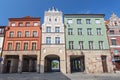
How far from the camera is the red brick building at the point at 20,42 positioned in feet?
Result: 92.9

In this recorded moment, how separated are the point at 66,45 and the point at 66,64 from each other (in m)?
4.60

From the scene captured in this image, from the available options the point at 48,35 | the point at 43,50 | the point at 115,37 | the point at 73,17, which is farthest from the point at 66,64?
the point at 115,37

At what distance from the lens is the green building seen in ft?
89.3

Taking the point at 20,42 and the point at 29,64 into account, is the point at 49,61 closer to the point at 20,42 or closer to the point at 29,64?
the point at 29,64

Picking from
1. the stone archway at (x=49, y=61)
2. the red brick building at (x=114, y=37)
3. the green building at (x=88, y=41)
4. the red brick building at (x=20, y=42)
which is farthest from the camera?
the stone archway at (x=49, y=61)

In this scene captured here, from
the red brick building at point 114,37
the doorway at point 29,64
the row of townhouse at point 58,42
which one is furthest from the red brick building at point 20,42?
the red brick building at point 114,37

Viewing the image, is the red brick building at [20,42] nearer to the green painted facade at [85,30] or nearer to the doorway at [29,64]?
the doorway at [29,64]

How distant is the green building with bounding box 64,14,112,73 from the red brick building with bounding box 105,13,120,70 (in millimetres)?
1689

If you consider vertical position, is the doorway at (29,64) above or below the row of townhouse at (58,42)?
below

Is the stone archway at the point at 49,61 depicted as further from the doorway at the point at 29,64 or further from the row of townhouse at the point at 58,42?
the doorway at the point at 29,64

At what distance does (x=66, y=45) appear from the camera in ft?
92.6

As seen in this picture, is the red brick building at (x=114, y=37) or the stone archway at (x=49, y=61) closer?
the red brick building at (x=114, y=37)

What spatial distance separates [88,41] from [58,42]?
755 cm

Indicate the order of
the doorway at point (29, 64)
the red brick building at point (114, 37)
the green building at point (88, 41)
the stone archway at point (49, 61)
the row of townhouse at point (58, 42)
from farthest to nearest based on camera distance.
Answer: the doorway at point (29, 64)
the stone archway at point (49, 61)
the red brick building at point (114, 37)
the row of townhouse at point (58, 42)
the green building at point (88, 41)
